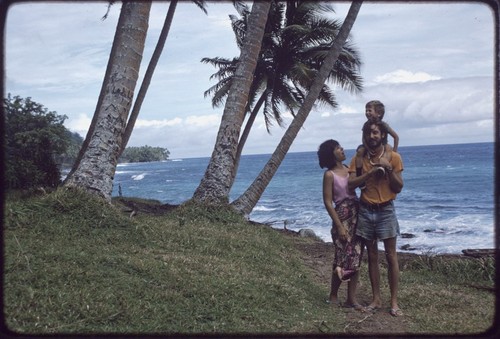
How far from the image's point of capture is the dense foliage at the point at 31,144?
16062 mm

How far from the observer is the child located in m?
5.09

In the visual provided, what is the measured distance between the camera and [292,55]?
2005cm

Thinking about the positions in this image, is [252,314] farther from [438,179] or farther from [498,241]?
[438,179]

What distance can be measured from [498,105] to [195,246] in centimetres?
554

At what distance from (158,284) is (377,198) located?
2487mm

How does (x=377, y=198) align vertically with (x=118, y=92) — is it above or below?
below

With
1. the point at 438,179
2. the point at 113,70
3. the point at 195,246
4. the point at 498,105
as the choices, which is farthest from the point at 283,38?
the point at 438,179

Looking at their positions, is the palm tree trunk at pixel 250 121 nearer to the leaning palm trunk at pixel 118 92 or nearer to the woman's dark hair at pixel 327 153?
the leaning palm trunk at pixel 118 92

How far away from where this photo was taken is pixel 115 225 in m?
7.60

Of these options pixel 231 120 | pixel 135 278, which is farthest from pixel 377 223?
pixel 231 120

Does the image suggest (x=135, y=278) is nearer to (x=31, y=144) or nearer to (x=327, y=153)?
(x=327, y=153)

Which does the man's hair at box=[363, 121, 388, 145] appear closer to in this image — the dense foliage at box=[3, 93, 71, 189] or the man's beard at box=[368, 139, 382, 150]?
the man's beard at box=[368, 139, 382, 150]

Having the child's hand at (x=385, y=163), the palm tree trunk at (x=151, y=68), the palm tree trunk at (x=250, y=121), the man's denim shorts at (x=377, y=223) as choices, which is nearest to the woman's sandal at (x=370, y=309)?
the man's denim shorts at (x=377, y=223)

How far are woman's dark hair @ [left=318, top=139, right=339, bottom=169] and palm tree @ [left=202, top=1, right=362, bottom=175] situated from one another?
1323 centimetres
